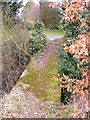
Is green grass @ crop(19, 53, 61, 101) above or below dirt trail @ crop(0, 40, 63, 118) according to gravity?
above

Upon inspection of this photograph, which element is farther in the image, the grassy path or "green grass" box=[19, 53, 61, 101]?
"green grass" box=[19, 53, 61, 101]

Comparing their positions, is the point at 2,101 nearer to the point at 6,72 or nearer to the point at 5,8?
the point at 6,72

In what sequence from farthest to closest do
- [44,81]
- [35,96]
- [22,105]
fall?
[44,81], [35,96], [22,105]

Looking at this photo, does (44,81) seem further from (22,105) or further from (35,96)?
(22,105)

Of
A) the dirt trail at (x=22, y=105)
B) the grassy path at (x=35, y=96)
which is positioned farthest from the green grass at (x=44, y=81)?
the dirt trail at (x=22, y=105)

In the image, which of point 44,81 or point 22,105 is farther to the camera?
point 44,81

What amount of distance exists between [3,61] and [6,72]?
362 mm

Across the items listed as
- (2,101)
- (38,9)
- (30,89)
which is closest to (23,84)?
(30,89)

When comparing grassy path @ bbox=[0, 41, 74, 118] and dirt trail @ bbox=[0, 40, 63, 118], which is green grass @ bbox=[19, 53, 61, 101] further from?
dirt trail @ bbox=[0, 40, 63, 118]

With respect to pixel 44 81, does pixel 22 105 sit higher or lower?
lower

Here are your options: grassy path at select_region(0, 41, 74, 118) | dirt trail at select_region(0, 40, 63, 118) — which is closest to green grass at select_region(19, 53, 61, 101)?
grassy path at select_region(0, 41, 74, 118)

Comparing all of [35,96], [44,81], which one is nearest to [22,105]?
[35,96]

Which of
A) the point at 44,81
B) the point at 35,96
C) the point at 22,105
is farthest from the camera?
the point at 44,81

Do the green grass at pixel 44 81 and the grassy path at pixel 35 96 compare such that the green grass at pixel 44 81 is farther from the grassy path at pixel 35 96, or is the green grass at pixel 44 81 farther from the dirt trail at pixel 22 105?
the dirt trail at pixel 22 105
